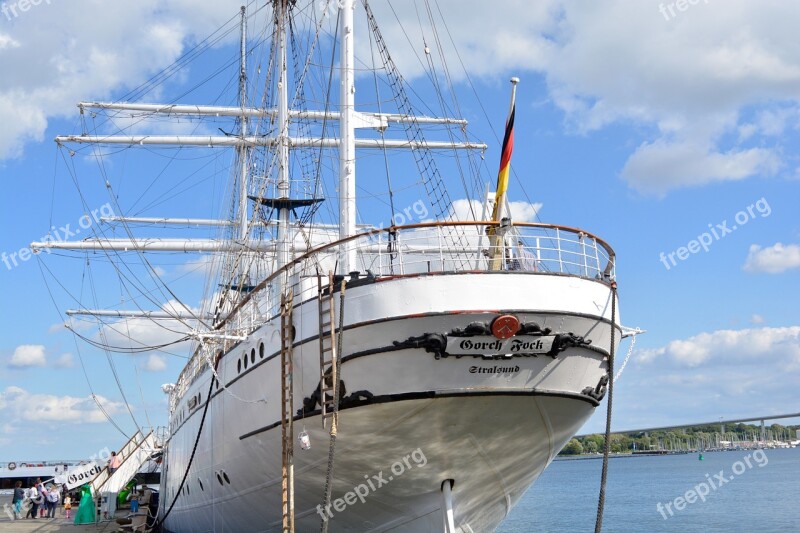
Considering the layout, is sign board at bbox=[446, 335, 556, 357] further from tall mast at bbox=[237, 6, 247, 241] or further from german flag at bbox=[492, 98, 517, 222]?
tall mast at bbox=[237, 6, 247, 241]

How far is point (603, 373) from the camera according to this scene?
527 inches

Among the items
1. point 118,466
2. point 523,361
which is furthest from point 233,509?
point 118,466

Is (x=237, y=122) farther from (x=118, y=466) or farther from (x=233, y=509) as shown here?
(x=233, y=509)

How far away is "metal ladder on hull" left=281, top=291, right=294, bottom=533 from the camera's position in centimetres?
1275

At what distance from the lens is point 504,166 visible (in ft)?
43.0

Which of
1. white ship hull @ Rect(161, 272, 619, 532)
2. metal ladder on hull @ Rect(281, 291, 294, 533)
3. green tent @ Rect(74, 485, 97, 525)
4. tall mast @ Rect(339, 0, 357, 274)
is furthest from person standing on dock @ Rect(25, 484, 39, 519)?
tall mast @ Rect(339, 0, 357, 274)

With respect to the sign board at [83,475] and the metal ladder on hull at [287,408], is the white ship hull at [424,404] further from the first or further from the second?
the sign board at [83,475]

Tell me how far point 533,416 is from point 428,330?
2.42 m

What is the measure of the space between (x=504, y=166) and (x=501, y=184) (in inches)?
13.7

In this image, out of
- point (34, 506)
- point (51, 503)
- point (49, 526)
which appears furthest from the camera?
point (34, 506)

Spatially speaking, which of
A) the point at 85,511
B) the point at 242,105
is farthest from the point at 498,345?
the point at 242,105

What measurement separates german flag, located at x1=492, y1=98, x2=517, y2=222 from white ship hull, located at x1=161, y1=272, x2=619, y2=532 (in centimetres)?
145

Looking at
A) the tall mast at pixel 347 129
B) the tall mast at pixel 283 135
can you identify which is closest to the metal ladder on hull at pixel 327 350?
the tall mast at pixel 347 129

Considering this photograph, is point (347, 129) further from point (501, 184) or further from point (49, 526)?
point (49, 526)
